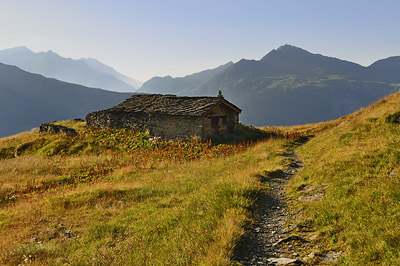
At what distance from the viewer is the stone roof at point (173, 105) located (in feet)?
76.4

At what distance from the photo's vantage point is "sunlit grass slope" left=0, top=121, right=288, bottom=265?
203 inches

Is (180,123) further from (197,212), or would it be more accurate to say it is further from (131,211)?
(197,212)

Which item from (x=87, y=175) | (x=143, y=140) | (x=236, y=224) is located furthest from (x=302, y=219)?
(x=143, y=140)

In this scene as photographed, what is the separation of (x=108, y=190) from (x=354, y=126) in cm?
1351

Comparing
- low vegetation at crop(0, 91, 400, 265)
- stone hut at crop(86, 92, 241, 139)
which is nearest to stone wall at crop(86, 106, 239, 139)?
stone hut at crop(86, 92, 241, 139)

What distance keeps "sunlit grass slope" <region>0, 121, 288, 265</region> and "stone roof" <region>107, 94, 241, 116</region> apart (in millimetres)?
7550

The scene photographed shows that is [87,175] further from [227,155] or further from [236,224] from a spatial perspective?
[236,224]

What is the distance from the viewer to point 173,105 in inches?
1014

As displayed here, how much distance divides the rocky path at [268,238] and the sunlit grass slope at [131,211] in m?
0.31

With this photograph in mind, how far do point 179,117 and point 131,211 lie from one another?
1606 centimetres

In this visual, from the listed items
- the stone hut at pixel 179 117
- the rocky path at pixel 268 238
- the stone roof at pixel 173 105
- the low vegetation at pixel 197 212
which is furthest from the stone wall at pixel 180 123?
the rocky path at pixel 268 238

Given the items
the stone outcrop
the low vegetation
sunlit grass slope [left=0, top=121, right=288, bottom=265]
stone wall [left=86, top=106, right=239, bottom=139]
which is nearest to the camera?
the low vegetation

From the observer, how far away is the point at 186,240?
5.27 metres

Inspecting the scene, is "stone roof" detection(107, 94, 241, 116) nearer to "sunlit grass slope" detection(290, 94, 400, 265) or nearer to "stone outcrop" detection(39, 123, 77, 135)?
"stone outcrop" detection(39, 123, 77, 135)
